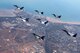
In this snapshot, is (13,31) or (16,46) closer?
(16,46)

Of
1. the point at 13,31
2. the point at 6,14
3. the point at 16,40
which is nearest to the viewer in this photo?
the point at 16,40

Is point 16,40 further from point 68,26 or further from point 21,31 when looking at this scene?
point 68,26

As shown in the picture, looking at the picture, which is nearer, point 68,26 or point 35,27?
point 35,27

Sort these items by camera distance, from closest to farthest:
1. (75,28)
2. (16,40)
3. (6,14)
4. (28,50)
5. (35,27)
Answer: (28,50), (16,40), (35,27), (75,28), (6,14)

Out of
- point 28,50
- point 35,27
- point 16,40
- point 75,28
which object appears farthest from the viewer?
point 75,28

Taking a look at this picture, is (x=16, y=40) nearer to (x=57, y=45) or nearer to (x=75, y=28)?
(x=57, y=45)

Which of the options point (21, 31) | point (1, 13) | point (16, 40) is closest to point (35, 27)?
point (21, 31)

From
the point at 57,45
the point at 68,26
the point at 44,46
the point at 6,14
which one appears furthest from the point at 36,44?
the point at 6,14

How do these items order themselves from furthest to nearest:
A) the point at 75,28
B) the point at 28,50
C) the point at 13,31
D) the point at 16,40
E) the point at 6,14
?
the point at 6,14
the point at 75,28
the point at 13,31
the point at 16,40
the point at 28,50
